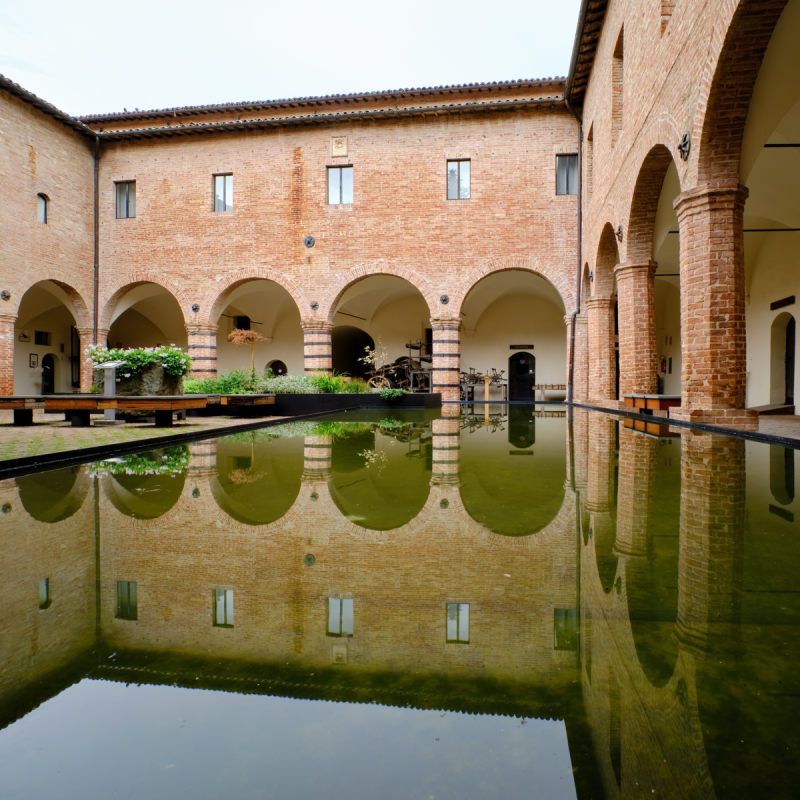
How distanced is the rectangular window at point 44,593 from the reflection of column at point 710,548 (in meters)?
2.21

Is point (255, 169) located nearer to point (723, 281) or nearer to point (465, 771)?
point (723, 281)

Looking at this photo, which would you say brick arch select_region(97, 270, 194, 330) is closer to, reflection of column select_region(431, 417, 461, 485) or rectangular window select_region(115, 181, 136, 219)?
rectangular window select_region(115, 181, 136, 219)

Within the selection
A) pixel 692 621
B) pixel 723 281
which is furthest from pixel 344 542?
pixel 723 281

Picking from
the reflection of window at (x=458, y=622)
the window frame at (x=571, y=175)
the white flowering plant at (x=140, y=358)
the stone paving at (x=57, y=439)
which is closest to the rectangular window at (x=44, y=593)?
the reflection of window at (x=458, y=622)

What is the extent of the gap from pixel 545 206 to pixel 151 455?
15026 mm

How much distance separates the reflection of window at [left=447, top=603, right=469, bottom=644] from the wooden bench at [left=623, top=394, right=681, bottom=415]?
27.2 ft

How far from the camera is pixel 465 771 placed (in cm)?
119

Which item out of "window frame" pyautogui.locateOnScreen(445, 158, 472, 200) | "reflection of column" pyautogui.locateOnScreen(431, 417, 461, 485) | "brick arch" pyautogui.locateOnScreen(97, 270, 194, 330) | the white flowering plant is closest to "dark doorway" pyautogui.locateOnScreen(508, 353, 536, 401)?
"window frame" pyautogui.locateOnScreen(445, 158, 472, 200)

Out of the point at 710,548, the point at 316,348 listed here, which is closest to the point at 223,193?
the point at 316,348

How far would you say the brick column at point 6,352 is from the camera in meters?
16.8

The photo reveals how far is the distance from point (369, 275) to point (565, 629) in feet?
57.1

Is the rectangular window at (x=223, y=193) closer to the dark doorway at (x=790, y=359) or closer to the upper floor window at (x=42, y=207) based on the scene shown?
the upper floor window at (x=42, y=207)

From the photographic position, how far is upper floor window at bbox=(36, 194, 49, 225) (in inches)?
699

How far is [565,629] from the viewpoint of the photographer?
1.83 metres
